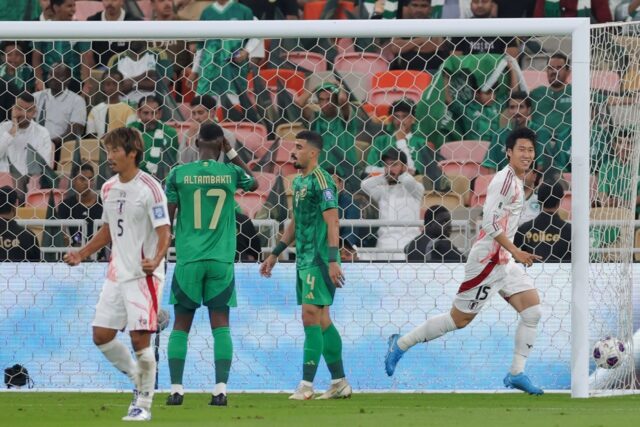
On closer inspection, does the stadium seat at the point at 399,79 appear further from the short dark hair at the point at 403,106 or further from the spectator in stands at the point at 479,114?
the spectator in stands at the point at 479,114

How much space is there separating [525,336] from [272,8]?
7.37m

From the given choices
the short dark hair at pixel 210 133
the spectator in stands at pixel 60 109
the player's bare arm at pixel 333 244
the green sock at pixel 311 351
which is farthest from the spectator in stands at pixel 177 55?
the green sock at pixel 311 351

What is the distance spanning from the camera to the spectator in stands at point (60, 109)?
38.7 ft

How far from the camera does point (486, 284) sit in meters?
9.39

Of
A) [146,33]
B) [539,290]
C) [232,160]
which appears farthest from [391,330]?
[146,33]

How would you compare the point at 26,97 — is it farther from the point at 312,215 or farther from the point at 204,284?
the point at 204,284

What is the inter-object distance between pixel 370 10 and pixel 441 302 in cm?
612

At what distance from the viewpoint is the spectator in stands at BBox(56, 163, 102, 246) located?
1099 cm

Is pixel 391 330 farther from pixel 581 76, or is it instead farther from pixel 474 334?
pixel 581 76

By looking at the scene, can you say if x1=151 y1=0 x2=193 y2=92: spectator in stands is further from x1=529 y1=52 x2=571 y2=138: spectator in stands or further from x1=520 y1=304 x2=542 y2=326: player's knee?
x1=520 y1=304 x2=542 y2=326: player's knee

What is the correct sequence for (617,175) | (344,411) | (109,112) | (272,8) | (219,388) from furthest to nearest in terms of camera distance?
(272,8) < (109,112) < (617,175) < (219,388) < (344,411)

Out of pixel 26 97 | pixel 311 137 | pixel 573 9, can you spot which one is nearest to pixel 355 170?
pixel 311 137

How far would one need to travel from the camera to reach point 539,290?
1022 centimetres

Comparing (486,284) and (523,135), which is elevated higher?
(523,135)
